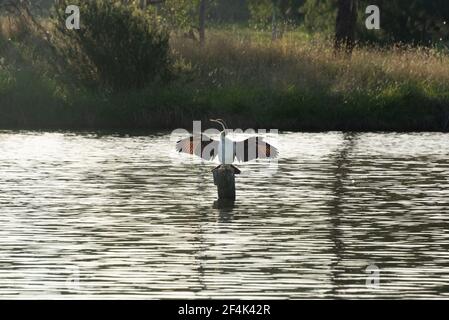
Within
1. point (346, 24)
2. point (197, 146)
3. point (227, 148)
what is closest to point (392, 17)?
point (346, 24)

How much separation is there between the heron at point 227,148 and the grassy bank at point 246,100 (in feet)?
51.4

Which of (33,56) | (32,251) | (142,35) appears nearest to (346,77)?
(142,35)

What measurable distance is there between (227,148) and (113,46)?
744 inches

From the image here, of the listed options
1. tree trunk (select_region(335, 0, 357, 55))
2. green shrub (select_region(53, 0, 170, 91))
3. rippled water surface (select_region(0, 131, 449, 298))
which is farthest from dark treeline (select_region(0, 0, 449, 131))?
tree trunk (select_region(335, 0, 357, 55))

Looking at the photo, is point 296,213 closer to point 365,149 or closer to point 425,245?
point 425,245

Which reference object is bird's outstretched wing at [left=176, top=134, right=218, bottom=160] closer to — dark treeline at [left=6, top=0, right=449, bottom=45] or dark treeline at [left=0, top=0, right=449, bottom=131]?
dark treeline at [left=0, top=0, right=449, bottom=131]

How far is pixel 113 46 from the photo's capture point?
44.3 metres

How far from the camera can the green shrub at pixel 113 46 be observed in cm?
4409

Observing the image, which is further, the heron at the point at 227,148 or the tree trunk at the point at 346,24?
the tree trunk at the point at 346,24

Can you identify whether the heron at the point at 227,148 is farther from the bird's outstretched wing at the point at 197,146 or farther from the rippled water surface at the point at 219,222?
the rippled water surface at the point at 219,222

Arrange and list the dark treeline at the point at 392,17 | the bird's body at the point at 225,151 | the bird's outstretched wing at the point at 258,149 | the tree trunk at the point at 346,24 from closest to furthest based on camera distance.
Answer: the bird's outstretched wing at the point at 258,149 < the bird's body at the point at 225,151 < the tree trunk at the point at 346,24 < the dark treeline at the point at 392,17

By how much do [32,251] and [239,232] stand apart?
375cm

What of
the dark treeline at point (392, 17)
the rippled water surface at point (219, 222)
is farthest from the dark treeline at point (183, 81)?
the dark treeline at point (392, 17)

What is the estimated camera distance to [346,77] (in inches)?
1809
